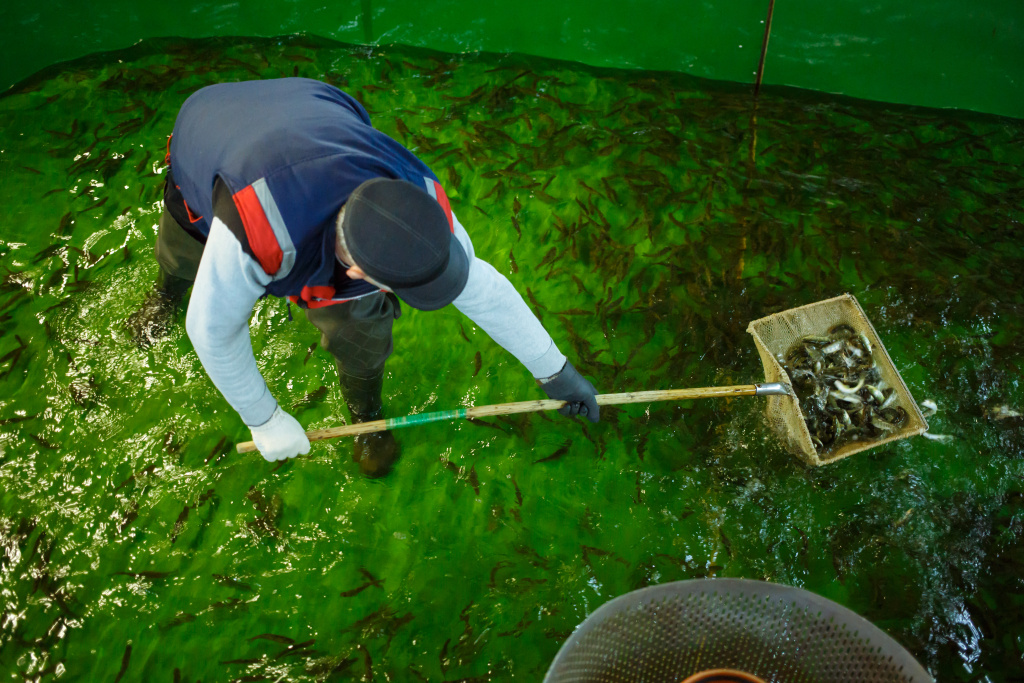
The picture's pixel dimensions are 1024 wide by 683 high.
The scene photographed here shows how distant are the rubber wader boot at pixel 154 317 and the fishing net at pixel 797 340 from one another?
2.75 m

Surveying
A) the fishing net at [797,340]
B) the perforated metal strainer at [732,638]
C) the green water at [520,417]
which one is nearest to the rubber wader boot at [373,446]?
the green water at [520,417]

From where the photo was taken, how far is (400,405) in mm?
3102

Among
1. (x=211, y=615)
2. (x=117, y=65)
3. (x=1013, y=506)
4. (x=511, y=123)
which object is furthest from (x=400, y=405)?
(x=117, y=65)

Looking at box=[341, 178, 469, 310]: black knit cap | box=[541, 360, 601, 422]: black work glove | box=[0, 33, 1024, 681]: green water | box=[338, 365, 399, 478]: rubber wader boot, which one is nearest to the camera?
box=[341, 178, 469, 310]: black knit cap

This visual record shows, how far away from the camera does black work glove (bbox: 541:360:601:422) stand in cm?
235

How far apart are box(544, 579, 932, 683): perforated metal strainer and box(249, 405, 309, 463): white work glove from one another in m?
1.23

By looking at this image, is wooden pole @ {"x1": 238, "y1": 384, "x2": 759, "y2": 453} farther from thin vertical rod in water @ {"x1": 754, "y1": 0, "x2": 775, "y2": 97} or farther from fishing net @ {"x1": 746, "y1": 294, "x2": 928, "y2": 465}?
thin vertical rod in water @ {"x1": 754, "y1": 0, "x2": 775, "y2": 97}

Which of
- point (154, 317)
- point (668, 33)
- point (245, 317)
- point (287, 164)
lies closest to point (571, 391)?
point (245, 317)

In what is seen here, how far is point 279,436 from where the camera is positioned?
7.31 ft

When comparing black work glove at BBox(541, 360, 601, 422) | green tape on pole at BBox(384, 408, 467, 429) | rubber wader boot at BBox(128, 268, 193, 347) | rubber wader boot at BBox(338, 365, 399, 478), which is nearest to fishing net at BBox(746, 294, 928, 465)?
black work glove at BBox(541, 360, 601, 422)

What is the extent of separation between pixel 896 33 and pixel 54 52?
18.0 feet

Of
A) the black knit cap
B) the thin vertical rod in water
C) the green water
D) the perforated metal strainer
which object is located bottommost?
the green water

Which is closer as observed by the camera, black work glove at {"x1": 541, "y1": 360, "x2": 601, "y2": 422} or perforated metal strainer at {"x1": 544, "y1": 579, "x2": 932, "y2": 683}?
perforated metal strainer at {"x1": 544, "y1": 579, "x2": 932, "y2": 683}

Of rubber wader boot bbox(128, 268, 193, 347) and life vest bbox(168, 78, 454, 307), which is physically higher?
life vest bbox(168, 78, 454, 307)
